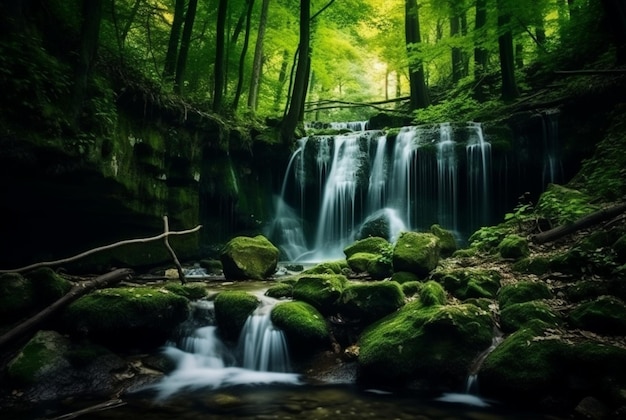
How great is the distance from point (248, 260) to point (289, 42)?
518 inches

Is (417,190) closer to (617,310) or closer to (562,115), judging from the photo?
(562,115)

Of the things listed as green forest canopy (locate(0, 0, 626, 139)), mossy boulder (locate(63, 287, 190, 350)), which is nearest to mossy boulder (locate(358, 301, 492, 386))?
mossy boulder (locate(63, 287, 190, 350))

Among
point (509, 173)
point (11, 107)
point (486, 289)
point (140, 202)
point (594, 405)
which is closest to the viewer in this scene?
point (594, 405)

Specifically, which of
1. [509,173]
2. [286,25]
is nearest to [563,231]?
[509,173]

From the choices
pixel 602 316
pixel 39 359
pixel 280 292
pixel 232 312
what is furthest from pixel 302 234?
pixel 602 316

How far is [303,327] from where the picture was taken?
18.0 ft

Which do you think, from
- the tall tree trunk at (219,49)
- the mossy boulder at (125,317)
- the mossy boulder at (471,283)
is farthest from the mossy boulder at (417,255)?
the tall tree trunk at (219,49)

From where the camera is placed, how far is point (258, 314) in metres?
6.07

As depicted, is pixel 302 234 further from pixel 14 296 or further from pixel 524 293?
pixel 14 296

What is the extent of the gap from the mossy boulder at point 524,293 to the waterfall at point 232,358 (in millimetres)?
3016

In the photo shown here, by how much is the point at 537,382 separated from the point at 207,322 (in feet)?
14.8

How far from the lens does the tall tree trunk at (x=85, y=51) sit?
7.37m

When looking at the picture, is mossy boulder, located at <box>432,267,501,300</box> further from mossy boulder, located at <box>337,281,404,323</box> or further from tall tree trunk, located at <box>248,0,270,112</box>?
tall tree trunk, located at <box>248,0,270,112</box>

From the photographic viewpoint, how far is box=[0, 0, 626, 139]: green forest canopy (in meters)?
8.20
